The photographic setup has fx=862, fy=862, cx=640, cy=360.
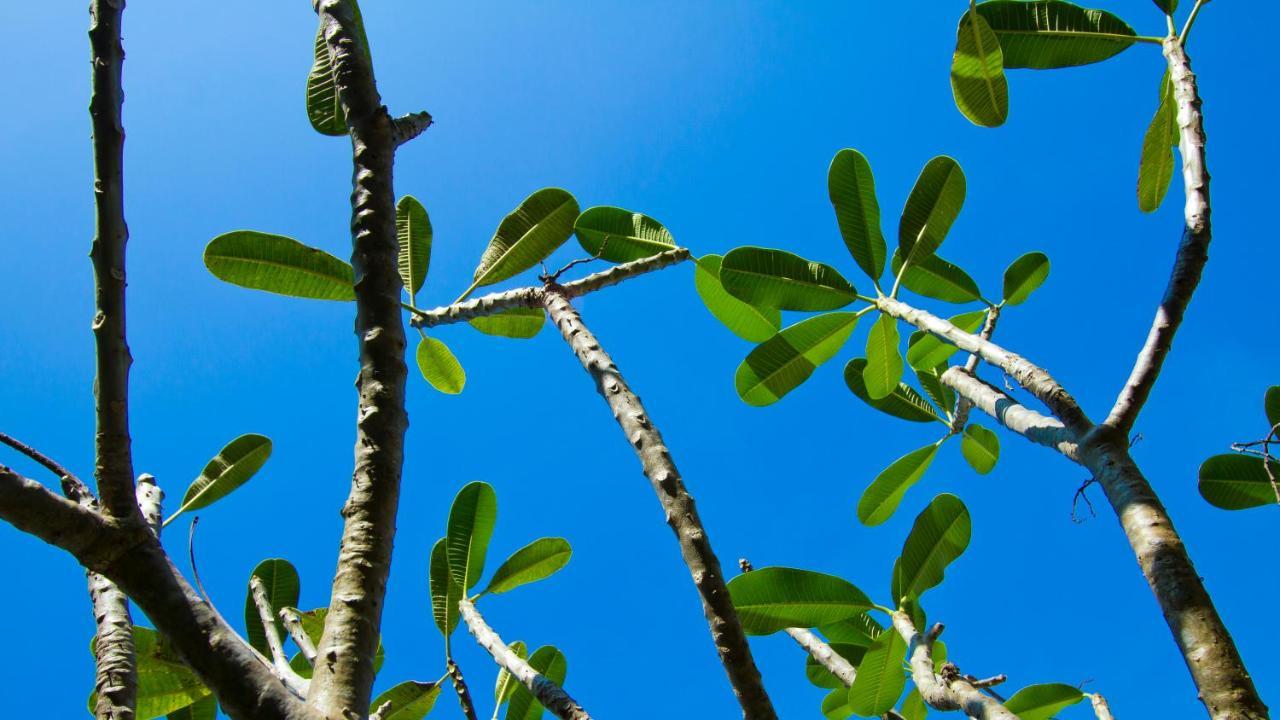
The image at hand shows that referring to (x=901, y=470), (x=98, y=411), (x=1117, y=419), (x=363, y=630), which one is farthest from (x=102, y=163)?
(x=901, y=470)

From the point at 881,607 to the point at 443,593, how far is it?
1360mm

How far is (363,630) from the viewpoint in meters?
1.13

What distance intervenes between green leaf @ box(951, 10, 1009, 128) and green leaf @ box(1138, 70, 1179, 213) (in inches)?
20.2

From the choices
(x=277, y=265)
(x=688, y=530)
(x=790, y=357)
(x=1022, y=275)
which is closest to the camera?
(x=688, y=530)

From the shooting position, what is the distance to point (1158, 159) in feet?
9.23

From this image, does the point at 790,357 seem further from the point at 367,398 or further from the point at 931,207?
the point at 367,398

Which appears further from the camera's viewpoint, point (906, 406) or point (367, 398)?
point (906, 406)

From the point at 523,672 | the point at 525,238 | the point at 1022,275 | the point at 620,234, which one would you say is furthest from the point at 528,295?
the point at 1022,275

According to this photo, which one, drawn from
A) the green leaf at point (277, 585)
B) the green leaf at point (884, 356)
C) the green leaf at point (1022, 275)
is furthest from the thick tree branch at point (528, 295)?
the green leaf at point (1022, 275)

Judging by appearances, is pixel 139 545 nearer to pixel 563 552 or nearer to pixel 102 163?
pixel 102 163

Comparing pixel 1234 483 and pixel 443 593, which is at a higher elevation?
pixel 443 593

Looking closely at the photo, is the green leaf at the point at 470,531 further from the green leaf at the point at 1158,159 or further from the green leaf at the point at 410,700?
the green leaf at the point at 1158,159

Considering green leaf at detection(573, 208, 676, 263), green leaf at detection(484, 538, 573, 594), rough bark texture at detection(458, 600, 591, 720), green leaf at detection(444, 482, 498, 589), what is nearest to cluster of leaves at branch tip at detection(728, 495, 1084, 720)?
rough bark texture at detection(458, 600, 591, 720)

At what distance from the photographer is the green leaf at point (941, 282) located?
10.1 ft
